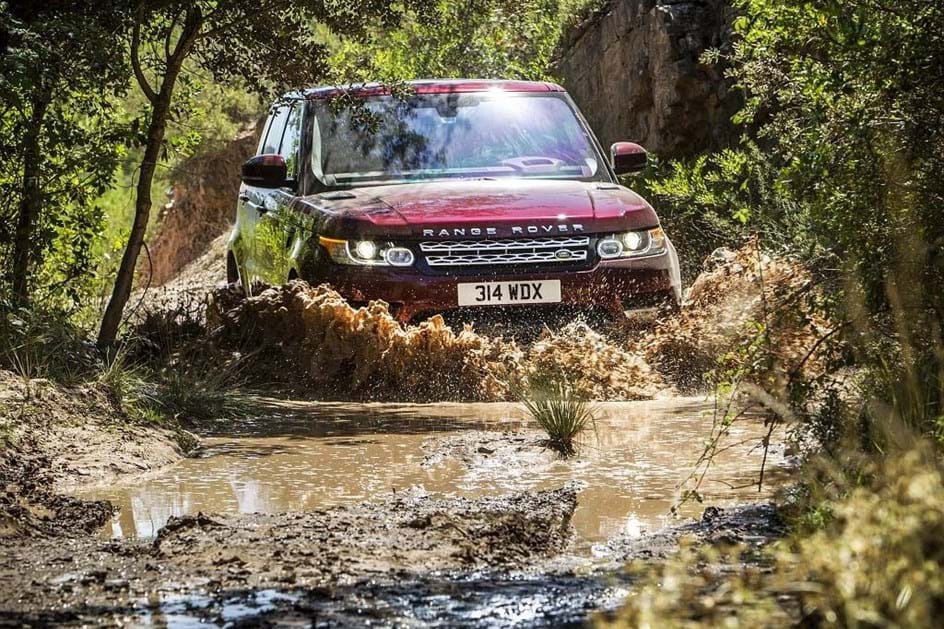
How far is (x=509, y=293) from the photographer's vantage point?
957cm

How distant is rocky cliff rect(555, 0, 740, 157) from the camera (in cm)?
1555

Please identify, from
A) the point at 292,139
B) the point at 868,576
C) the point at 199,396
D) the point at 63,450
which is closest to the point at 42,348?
the point at 199,396

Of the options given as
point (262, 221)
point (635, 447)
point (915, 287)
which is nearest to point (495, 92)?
point (262, 221)

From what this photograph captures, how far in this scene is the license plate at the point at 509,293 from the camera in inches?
376

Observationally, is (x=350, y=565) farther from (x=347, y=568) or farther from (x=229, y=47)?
(x=229, y=47)

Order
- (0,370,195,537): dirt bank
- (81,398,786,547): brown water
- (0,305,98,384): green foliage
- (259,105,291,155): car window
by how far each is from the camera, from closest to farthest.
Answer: (0,370,195,537): dirt bank → (81,398,786,547): brown water → (0,305,98,384): green foliage → (259,105,291,155): car window

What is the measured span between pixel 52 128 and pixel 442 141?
2425 mm

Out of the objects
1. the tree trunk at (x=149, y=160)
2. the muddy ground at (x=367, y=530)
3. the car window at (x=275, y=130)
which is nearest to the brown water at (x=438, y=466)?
the muddy ground at (x=367, y=530)

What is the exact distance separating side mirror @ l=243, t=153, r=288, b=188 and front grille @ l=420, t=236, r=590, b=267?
131 cm

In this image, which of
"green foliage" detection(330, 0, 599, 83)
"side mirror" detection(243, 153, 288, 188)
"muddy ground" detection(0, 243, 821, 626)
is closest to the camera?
"muddy ground" detection(0, 243, 821, 626)

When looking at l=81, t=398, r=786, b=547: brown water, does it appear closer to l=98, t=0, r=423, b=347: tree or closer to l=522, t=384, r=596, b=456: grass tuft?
l=522, t=384, r=596, b=456: grass tuft

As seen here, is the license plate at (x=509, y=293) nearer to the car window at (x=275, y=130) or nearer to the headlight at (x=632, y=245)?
the headlight at (x=632, y=245)

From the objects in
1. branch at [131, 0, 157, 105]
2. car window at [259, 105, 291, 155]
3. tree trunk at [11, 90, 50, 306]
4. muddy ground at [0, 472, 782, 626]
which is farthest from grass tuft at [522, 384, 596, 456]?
car window at [259, 105, 291, 155]

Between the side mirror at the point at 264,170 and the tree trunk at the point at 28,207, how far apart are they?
126cm
